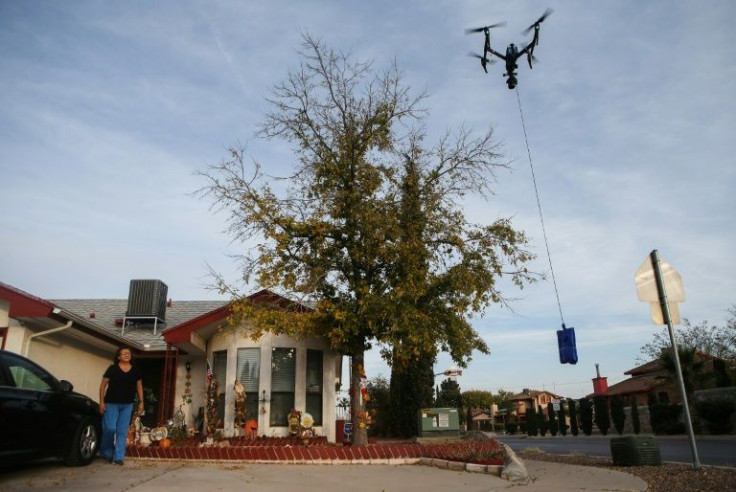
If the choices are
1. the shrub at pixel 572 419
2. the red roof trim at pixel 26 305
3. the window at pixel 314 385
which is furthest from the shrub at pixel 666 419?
the red roof trim at pixel 26 305

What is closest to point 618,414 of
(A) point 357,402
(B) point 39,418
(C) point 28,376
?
(A) point 357,402

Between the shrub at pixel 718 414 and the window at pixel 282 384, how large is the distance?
2053 centimetres

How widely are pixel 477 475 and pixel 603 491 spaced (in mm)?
2080

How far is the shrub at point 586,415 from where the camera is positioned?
30953mm

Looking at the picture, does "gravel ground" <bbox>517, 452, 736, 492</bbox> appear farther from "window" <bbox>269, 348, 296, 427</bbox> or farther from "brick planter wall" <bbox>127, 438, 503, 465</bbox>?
"window" <bbox>269, 348, 296, 427</bbox>

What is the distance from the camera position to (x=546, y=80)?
11.2 m

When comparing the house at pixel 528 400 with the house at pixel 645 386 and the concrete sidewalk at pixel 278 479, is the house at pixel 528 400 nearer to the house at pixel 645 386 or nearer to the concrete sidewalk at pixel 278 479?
the house at pixel 645 386

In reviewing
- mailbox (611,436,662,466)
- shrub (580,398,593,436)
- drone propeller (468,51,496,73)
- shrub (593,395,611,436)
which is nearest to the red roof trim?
drone propeller (468,51,496,73)

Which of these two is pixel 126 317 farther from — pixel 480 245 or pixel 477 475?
pixel 477 475

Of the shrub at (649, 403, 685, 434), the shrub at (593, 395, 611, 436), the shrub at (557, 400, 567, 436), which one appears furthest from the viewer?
the shrub at (557, 400, 567, 436)

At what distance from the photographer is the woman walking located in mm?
7906

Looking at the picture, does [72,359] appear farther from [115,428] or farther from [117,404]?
[117,404]

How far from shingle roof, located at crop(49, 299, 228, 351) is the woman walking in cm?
611

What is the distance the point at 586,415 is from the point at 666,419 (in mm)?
4862
